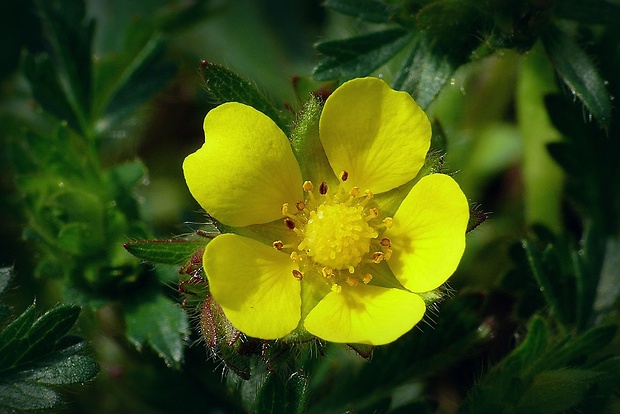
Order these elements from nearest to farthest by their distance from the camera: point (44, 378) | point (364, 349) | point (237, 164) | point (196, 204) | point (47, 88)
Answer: point (364, 349) → point (237, 164) → point (44, 378) → point (47, 88) → point (196, 204)

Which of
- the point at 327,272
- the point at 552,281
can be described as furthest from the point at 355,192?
the point at 552,281

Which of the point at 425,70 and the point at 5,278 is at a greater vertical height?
the point at 425,70

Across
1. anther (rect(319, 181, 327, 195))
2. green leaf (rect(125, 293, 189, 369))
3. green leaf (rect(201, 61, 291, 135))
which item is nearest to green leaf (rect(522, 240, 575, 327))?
anther (rect(319, 181, 327, 195))

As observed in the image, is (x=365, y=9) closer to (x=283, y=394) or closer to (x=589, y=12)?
(x=589, y=12)

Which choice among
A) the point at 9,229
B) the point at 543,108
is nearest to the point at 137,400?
the point at 9,229

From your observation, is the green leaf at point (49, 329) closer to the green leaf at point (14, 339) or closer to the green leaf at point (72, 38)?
the green leaf at point (14, 339)

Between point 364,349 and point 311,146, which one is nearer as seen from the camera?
point 364,349

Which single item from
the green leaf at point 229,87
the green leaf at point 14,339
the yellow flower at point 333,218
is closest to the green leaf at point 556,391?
the yellow flower at point 333,218

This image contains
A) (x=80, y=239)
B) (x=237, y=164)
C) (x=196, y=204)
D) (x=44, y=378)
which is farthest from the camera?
(x=196, y=204)
